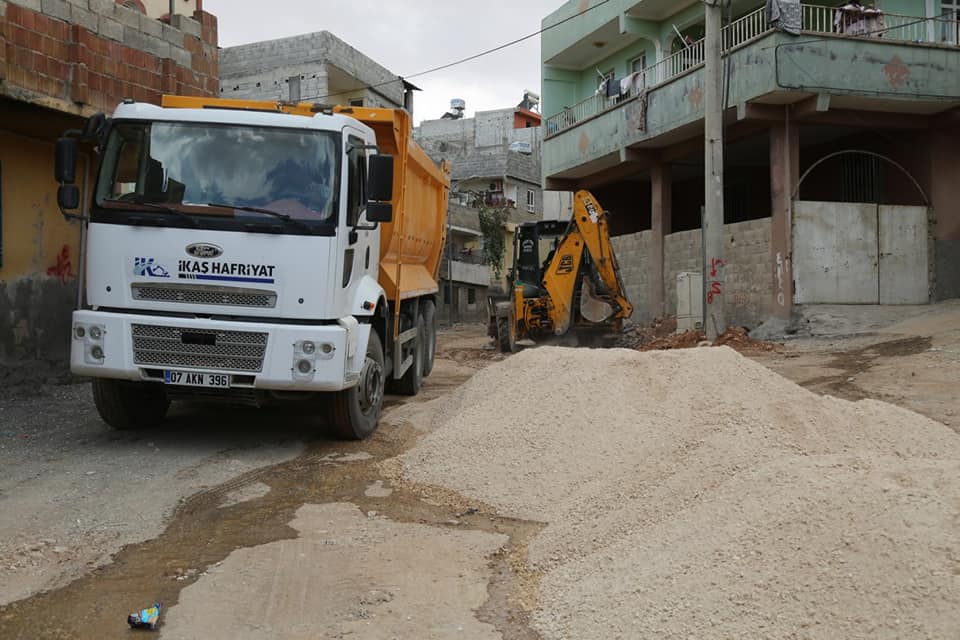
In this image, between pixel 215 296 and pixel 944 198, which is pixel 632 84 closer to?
pixel 944 198

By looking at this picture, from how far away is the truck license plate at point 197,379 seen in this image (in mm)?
6914

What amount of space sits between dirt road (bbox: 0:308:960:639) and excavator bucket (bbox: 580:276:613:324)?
7.52 metres

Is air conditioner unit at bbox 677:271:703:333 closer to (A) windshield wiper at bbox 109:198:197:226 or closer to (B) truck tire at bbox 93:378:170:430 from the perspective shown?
(B) truck tire at bbox 93:378:170:430

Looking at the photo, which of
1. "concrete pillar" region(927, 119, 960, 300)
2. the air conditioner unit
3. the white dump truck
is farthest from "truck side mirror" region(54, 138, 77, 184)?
"concrete pillar" region(927, 119, 960, 300)

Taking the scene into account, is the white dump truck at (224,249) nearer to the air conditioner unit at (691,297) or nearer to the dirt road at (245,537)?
the dirt road at (245,537)

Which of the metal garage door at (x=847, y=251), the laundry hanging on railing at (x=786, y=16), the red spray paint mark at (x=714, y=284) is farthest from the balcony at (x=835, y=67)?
the red spray paint mark at (x=714, y=284)

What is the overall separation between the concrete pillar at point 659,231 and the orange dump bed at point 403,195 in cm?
1070

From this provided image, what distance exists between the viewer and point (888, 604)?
321cm

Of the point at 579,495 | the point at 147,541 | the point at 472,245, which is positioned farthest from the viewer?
the point at 472,245

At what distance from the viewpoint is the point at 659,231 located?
22.3m

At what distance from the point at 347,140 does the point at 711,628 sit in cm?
521

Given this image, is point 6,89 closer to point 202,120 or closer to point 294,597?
point 202,120

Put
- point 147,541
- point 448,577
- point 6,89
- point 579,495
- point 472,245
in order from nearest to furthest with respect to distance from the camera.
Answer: point 448,577, point 147,541, point 579,495, point 6,89, point 472,245

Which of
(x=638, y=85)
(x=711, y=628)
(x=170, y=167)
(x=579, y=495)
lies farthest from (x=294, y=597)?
(x=638, y=85)
